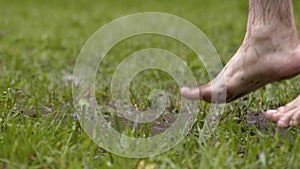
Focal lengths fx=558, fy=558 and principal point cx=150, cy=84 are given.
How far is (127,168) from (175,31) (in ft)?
16.1

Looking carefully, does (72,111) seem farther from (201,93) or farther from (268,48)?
(268,48)

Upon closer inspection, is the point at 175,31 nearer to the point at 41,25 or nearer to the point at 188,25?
the point at 188,25

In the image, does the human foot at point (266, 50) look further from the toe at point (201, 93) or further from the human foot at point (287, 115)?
the human foot at point (287, 115)

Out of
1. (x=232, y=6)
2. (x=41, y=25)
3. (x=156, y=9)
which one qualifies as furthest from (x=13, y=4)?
(x=232, y=6)

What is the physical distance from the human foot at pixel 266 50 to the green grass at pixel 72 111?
0.58 ft

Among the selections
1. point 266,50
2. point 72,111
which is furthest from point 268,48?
point 72,111

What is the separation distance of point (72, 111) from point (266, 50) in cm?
95

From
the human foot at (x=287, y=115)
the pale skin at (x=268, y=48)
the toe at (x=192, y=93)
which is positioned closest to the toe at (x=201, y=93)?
the toe at (x=192, y=93)

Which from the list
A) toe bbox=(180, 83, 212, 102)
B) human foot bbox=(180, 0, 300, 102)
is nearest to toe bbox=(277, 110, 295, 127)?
human foot bbox=(180, 0, 300, 102)

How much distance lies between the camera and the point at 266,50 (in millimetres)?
2340

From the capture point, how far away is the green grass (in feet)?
6.14

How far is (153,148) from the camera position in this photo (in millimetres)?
2021

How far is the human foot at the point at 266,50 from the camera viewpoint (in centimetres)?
232

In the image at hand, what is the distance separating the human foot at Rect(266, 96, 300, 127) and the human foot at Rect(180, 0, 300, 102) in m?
0.19
